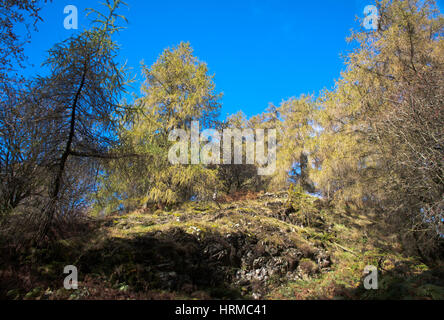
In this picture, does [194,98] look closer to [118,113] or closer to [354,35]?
[118,113]

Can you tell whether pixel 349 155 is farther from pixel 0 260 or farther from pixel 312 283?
pixel 0 260

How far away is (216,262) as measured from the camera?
19.4 ft

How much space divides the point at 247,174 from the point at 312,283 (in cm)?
1391

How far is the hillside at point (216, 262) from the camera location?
3846mm

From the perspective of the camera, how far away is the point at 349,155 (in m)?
9.73

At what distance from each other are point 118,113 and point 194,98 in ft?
21.1

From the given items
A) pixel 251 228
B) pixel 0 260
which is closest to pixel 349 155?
pixel 251 228

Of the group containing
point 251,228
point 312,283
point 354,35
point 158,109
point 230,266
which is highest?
point 354,35

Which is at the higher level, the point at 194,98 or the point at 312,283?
the point at 194,98

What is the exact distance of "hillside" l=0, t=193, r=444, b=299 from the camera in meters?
3.85

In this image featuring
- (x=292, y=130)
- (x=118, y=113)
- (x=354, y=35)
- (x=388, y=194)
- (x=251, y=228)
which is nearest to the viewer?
(x=118, y=113)

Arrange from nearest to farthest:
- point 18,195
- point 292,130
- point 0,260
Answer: point 0,260 < point 18,195 < point 292,130

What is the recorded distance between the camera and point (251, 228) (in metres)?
7.99

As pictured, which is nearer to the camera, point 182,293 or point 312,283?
point 182,293
